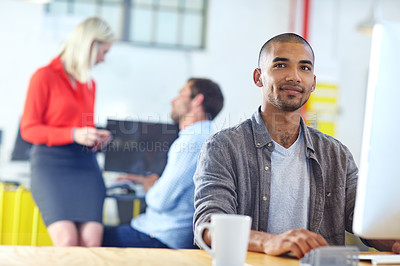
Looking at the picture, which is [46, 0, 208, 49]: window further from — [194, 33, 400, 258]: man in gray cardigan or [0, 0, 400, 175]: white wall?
[194, 33, 400, 258]: man in gray cardigan

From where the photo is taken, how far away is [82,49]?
3141mm

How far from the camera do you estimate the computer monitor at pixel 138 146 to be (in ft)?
11.5

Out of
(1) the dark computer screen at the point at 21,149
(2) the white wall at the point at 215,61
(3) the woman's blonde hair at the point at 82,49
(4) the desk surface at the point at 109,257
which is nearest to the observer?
(4) the desk surface at the point at 109,257

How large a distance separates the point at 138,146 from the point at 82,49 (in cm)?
79

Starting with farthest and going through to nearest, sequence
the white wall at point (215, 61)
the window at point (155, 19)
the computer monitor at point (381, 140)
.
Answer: the window at point (155, 19) < the white wall at point (215, 61) < the computer monitor at point (381, 140)

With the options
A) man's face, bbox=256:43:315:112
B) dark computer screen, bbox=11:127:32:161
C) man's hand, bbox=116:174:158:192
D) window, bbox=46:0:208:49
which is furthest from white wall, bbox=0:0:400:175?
man's face, bbox=256:43:315:112

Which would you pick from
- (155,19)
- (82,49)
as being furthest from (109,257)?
(155,19)

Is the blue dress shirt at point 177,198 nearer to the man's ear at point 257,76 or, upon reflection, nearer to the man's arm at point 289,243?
the man's ear at point 257,76

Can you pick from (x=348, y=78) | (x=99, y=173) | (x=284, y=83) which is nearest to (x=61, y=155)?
(x=99, y=173)

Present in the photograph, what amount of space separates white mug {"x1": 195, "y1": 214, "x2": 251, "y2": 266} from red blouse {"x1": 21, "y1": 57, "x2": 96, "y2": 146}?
219cm

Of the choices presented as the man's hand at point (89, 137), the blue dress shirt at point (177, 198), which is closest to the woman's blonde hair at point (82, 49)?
the man's hand at point (89, 137)

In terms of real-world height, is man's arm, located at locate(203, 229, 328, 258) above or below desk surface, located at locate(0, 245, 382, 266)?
above

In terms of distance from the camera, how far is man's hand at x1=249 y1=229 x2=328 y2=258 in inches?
39.8

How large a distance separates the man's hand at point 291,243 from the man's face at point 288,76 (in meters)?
0.55
